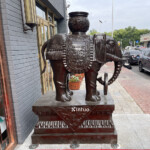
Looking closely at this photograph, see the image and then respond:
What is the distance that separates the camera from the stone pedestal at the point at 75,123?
8.06 ft

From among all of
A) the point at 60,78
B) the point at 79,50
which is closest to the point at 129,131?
the point at 60,78

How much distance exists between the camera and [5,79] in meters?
2.33

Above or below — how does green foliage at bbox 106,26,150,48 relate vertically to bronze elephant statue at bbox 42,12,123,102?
above

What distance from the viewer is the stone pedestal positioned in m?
2.46

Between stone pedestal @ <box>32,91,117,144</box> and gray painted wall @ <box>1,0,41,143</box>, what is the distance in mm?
275

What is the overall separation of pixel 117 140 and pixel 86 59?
1.43 m

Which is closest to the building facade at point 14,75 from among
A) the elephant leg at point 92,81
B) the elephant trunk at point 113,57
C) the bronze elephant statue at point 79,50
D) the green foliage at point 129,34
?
the bronze elephant statue at point 79,50

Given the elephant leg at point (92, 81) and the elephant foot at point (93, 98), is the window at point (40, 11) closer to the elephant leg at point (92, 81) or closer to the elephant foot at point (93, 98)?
the elephant leg at point (92, 81)

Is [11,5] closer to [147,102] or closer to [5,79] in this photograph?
[5,79]

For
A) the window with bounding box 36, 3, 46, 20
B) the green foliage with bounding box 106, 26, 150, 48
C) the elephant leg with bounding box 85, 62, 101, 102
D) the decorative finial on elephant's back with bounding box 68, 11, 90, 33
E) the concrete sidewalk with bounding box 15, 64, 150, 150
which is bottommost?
the concrete sidewalk with bounding box 15, 64, 150, 150

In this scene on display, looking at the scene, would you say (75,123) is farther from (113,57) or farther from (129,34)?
(129,34)

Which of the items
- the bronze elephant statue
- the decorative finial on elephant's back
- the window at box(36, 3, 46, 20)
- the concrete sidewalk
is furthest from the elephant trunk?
the window at box(36, 3, 46, 20)

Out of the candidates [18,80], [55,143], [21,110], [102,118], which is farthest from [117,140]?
[18,80]

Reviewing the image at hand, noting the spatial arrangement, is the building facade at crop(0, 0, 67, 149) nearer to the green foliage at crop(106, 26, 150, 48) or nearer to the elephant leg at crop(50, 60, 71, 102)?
the elephant leg at crop(50, 60, 71, 102)
